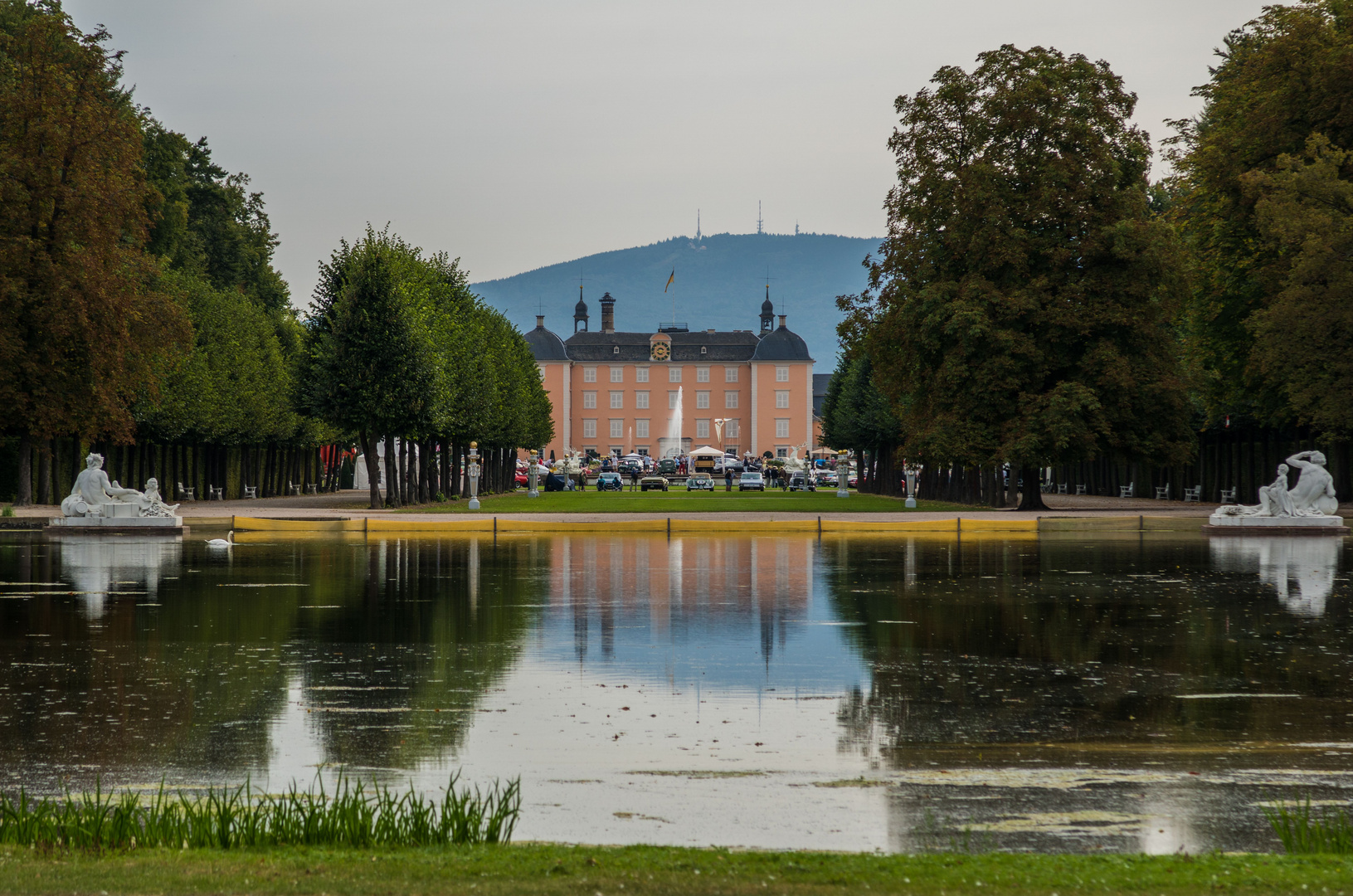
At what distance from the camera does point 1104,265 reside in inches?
1635

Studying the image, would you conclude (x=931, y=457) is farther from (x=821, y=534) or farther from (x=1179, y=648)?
(x=1179, y=648)

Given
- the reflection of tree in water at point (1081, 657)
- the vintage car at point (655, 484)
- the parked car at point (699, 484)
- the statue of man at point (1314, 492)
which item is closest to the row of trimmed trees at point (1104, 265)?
the statue of man at point (1314, 492)

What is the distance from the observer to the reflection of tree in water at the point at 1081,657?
8.98 m

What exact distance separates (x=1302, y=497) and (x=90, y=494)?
30.6 m

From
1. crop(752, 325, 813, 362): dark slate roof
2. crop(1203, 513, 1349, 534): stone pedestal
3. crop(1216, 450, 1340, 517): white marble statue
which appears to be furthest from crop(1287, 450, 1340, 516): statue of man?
crop(752, 325, 813, 362): dark slate roof

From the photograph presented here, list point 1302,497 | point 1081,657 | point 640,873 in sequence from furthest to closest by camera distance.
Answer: point 1302,497, point 1081,657, point 640,873

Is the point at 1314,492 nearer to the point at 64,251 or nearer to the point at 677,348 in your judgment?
the point at 64,251

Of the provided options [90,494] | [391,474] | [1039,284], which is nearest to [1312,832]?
[90,494]

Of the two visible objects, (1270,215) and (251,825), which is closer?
(251,825)

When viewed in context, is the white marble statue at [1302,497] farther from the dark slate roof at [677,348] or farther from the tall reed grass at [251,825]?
the dark slate roof at [677,348]

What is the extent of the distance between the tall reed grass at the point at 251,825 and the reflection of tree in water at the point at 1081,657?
3.28 m

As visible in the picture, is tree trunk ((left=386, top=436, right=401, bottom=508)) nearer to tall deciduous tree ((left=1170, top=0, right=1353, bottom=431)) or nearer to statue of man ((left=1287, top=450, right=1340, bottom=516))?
tall deciduous tree ((left=1170, top=0, right=1353, bottom=431))

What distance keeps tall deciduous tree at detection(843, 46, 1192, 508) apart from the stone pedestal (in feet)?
24.9

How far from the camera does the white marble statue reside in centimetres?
3222
